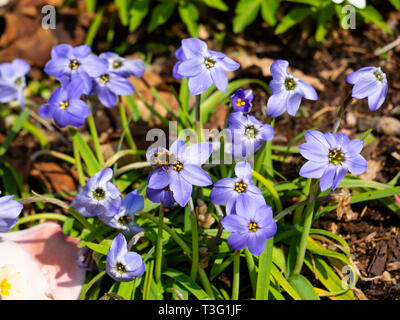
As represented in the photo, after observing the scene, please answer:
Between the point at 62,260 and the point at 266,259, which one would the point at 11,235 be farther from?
the point at 266,259

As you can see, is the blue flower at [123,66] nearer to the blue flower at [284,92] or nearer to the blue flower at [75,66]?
the blue flower at [75,66]

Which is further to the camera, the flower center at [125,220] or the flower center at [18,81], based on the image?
the flower center at [18,81]

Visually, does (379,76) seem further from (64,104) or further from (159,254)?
(64,104)

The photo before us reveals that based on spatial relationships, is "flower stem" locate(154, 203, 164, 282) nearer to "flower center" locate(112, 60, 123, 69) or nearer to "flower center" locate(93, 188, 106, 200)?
"flower center" locate(93, 188, 106, 200)

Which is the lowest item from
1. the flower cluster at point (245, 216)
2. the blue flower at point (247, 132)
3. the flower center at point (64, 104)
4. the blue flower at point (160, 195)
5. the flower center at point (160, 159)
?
the flower cluster at point (245, 216)

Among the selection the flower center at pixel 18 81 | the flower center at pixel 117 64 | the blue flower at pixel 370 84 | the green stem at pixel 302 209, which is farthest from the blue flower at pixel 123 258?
the flower center at pixel 18 81

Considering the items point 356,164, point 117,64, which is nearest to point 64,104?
point 117,64
